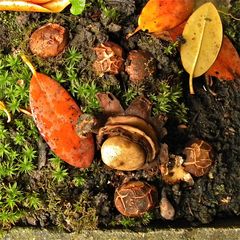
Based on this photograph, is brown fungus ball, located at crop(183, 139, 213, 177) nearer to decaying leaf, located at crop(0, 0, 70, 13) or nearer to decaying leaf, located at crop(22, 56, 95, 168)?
decaying leaf, located at crop(22, 56, 95, 168)

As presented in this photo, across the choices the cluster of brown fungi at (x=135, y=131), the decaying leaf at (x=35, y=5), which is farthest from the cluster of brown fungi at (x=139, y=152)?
the decaying leaf at (x=35, y=5)

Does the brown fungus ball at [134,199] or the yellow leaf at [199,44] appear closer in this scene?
the brown fungus ball at [134,199]

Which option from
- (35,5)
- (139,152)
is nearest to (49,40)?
(35,5)

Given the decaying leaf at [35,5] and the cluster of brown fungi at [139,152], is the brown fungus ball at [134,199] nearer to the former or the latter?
the cluster of brown fungi at [139,152]

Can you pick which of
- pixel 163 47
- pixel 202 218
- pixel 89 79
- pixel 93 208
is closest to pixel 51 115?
pixel 89 79

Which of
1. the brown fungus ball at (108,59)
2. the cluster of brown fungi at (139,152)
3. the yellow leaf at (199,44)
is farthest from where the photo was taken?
the yellow leaf at (199,44)

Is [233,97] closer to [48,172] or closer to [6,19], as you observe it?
[48,172]
